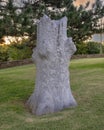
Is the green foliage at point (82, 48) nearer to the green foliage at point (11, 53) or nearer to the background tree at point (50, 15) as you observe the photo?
the green foliage at point (11, 53)

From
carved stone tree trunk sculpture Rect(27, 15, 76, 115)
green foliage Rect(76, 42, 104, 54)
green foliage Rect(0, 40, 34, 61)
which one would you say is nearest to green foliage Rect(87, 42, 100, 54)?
green foliage Rect(76, 42, 104, 54)

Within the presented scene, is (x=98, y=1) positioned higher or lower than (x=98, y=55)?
higher

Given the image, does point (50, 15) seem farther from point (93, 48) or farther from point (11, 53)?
point (93, 48)

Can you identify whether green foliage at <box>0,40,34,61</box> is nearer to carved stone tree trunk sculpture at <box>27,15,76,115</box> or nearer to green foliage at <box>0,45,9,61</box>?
green foliage at <box>0,45,9,61</box>

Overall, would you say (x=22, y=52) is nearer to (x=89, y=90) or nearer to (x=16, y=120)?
(x=89, y=90)

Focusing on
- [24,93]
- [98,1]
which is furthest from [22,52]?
[24,93]

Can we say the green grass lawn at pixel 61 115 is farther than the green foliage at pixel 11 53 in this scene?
No

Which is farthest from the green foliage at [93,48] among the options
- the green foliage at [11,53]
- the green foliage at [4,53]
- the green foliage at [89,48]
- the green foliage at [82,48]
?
the green foliage at [4,53]

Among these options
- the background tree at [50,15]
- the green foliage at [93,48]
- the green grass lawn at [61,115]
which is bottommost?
the green grass lawn at [61,115]

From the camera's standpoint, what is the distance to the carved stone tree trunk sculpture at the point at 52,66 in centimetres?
598

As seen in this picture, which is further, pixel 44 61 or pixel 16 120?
pixel 44 61

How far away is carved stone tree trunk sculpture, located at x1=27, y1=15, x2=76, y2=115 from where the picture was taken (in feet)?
19.6

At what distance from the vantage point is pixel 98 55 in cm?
2158

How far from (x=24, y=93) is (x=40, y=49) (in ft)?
6.70
